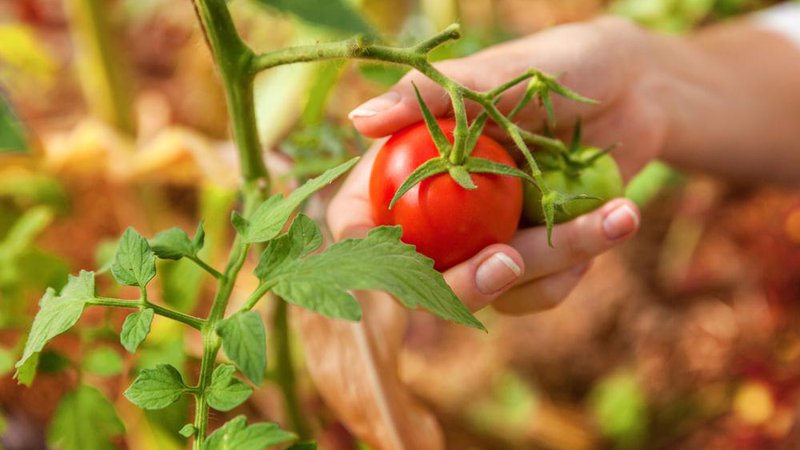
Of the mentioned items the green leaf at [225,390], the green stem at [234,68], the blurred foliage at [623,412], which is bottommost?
the blurred foliage at [623,412]

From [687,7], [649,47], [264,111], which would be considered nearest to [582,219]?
[649,47]

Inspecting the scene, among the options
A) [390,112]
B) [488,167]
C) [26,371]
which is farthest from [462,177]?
[26,371]

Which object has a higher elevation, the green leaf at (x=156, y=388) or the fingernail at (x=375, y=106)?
the fingernail at (x=375, y=106)

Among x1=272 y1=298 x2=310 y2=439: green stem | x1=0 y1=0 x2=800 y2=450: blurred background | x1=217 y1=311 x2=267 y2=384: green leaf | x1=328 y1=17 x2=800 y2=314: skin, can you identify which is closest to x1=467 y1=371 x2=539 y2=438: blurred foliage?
x1=0 y1=0 x2=800 y2=450: blurred background

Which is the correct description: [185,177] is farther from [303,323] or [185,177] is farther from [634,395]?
[634,395]

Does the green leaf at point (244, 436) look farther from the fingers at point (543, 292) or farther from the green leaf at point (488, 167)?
the fingers at point (543, 292)

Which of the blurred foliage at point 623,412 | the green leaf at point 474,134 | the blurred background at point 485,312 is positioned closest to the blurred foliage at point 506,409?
the blurred background at point 485,312

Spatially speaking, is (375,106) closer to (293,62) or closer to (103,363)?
(293,62)
